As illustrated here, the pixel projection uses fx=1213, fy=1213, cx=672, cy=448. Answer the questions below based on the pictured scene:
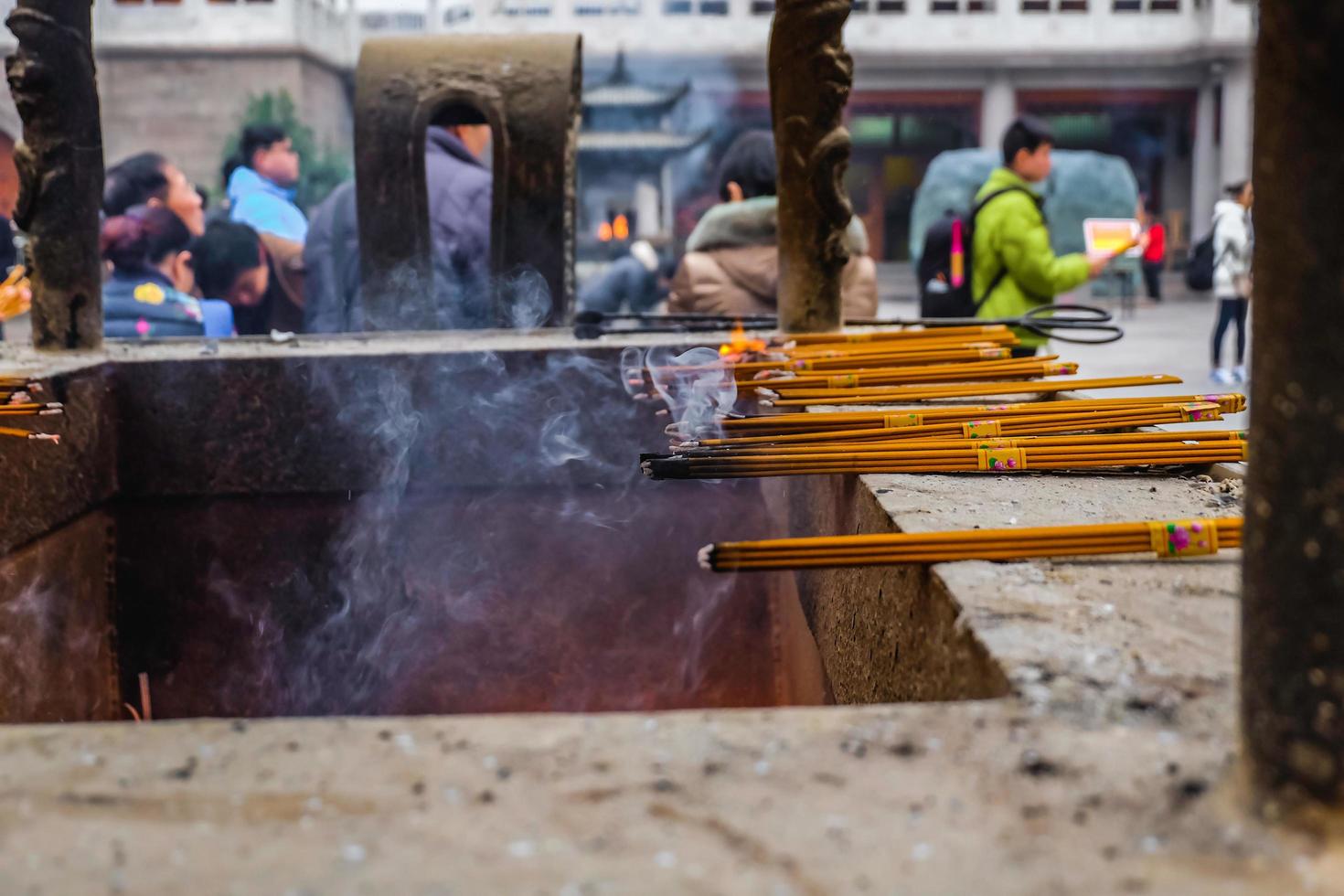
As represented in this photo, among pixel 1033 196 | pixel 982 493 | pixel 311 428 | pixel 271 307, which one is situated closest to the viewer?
pixel 982 493

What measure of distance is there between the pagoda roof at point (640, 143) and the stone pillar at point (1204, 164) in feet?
32.4

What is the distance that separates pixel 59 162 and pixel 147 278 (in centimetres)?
145

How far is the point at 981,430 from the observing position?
98.4 inches

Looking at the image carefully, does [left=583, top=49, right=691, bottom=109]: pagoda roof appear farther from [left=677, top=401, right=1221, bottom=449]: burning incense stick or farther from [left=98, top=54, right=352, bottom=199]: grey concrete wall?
[left=677, top=401, right=1221, bottom=449]: burning incense stick

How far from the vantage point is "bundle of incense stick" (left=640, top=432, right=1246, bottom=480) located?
2.20m

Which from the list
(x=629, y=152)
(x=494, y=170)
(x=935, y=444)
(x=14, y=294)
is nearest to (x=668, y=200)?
(x=629, y=152)

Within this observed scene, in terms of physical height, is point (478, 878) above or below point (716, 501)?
above

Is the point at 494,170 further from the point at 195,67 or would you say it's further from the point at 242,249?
the point at 195,67

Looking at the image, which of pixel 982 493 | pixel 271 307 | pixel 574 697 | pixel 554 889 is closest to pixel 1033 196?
pixel 574 697

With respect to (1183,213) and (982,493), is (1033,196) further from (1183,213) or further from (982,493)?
(1183,213)

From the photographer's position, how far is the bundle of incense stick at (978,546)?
5.56 feet

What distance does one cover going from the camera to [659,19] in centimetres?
2316

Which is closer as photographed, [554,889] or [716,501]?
[554,889]

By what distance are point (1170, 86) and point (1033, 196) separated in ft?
71.4
